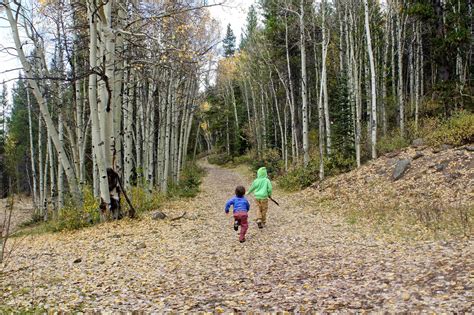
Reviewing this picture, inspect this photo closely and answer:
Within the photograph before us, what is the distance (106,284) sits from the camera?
17.7 feet

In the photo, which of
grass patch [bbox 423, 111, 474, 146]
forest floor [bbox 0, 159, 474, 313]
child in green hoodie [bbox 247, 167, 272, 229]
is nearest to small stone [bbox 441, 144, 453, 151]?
grass patch [bbox 423, 111, 474, 146]

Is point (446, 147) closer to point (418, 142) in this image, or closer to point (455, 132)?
point (455, 132)

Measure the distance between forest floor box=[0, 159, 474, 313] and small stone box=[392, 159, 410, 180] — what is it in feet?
14.9

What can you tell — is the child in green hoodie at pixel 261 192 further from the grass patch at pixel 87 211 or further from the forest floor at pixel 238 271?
the grass patch at pixel 87 211

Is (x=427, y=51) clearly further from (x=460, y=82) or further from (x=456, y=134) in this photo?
(x=456, y=134)

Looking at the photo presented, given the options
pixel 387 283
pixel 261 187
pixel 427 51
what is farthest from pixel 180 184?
pixel 427 51

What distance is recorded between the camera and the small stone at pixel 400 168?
12.6 metres

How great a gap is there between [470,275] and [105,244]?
6.90 metres

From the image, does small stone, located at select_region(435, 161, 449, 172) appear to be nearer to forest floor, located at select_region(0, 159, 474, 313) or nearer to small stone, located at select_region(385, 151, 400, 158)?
small stone, located at select_region(385, 151, 400, 158)

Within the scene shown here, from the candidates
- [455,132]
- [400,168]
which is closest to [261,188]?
[400,168]

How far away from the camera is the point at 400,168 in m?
12.8

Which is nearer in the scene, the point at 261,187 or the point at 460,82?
the point at 261,187

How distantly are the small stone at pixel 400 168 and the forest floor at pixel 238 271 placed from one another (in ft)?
14.9

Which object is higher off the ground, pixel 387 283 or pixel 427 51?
pixel 427 51
